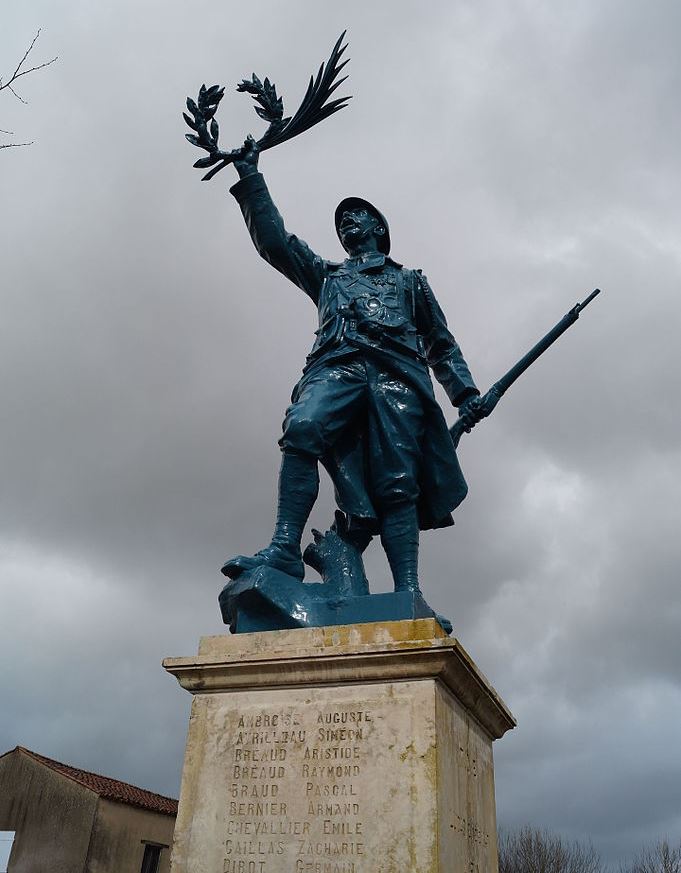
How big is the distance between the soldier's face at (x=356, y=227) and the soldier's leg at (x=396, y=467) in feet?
5.41

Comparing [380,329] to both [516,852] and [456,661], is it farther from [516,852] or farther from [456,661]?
[516,852]

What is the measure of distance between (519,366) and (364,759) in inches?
158

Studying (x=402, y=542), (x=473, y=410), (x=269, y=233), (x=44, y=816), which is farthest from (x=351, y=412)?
(x=44, y=816)

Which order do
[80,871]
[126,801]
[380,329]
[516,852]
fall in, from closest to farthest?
[380,329] < [80,871] < [126,801] < [516,852]

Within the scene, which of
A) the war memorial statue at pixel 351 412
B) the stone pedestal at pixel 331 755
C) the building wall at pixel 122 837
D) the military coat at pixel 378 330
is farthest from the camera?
the building wall at pixel 122 837

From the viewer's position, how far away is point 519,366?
724 cm

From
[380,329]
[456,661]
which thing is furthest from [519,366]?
[456,661]

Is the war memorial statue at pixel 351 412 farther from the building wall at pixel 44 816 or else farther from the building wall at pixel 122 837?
the building wall at pixel 44 816

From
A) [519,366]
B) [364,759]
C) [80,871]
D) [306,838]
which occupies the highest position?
[519,366]

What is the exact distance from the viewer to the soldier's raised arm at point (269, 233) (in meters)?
6.57

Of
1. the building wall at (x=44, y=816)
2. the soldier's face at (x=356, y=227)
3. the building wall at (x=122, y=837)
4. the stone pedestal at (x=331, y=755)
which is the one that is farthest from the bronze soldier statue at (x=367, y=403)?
the building wall at (x=44, y=816)

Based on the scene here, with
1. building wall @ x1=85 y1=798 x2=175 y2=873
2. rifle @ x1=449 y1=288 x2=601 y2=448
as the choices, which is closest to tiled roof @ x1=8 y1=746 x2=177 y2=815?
building wall @ x1=85 y1=798 x2=175 y2=873

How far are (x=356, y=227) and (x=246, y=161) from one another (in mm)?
1092

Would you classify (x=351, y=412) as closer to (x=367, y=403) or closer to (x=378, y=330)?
(x=367, y=403)
